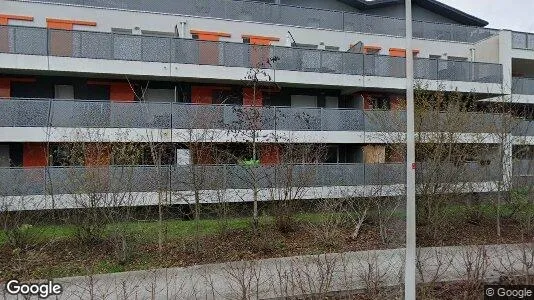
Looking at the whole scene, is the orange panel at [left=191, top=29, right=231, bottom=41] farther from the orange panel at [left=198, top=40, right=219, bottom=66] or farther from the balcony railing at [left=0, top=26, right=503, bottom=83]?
the balcony railing at [left=0, top=26, right=503, bottom=83]

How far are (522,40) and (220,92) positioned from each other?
58.0ft

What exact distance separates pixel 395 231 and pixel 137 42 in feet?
39.8

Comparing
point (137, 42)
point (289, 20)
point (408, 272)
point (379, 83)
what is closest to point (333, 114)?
point (379, 83)

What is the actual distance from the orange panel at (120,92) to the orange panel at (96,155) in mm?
6788

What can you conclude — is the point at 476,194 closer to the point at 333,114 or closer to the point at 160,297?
the point at 333,114

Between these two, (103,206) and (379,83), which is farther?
(379,83)

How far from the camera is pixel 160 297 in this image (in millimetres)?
6812

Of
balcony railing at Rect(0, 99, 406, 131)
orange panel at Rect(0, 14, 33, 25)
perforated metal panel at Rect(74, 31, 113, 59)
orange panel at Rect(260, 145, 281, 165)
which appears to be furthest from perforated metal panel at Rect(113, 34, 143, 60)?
orange panel at Rect(260, 145, 281, 165)

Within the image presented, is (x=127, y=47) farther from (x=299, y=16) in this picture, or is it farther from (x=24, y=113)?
(x=299, y=16)

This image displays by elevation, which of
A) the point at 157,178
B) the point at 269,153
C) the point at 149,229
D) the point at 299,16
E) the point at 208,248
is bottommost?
the point at 208,248

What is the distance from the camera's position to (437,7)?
2489 centimetres

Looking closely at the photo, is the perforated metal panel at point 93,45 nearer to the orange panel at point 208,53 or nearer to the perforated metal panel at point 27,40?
the perforated metal panel at point 27,40

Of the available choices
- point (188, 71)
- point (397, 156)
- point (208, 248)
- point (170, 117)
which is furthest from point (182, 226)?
point (397, 156)

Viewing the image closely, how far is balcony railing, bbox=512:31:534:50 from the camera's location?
21547 millimetres
